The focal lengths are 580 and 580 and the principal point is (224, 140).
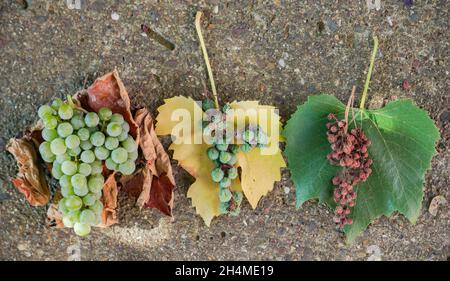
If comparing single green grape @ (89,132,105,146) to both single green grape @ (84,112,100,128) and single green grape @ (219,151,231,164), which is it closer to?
single green grape @ (84,112,100,128)

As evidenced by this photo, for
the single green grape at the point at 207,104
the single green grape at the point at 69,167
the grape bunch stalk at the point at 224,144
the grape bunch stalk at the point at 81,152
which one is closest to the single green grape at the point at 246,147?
the grape bunch stalk at the point at 224,144

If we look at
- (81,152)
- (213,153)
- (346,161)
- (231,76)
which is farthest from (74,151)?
(346,161)

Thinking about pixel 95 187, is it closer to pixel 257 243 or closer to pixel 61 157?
pixel 61 157

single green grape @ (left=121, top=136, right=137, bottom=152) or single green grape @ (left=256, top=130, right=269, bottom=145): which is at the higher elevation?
single green grape @ (left=256, top=130, right=269, bottom=145)

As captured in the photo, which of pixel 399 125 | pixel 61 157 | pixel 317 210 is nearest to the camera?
pixel 61 157

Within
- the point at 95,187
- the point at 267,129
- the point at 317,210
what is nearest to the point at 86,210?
the point at 95,187

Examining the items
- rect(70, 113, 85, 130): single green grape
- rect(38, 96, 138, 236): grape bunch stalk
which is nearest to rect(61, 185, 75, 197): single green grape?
rect(38, 96, 138, 236): grape bunch stalk
